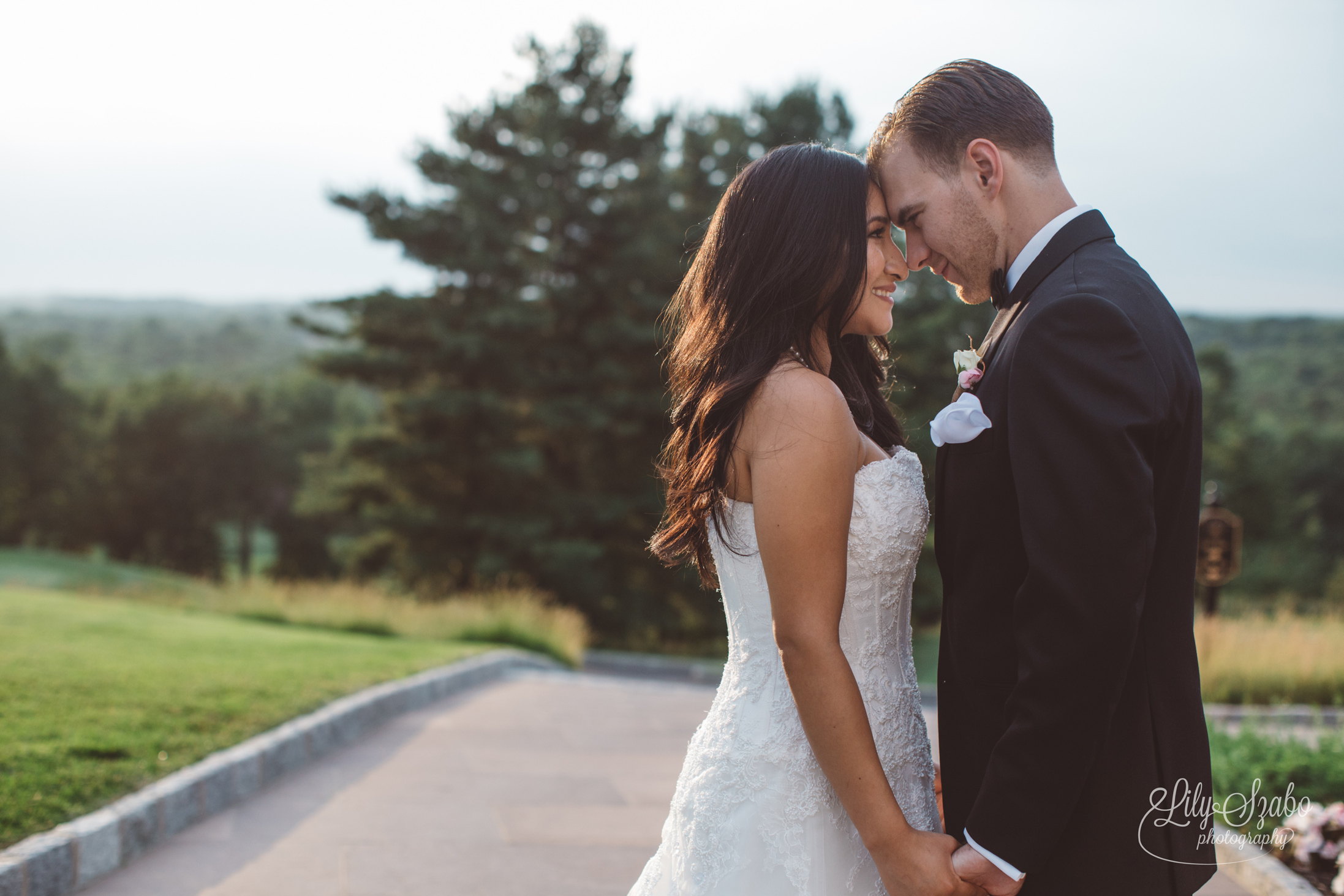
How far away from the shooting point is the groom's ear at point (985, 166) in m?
1.92

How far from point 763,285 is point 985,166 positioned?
0.49 meters

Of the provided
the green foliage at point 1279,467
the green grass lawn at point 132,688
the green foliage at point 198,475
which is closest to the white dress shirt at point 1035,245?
the green grass lawn at point 132,688

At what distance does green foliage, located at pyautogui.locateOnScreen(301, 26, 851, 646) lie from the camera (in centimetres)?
2450

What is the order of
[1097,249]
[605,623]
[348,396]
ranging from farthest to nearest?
1. [348,396]
2. [605,623]
3. [1097,249]

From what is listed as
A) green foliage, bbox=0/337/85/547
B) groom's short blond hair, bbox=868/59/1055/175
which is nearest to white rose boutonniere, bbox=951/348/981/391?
groom's short blond hair, bbox=868/59/1055/175

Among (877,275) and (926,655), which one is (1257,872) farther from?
(926,655)

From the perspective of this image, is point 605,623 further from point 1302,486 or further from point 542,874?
point 1302,486

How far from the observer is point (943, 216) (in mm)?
2016

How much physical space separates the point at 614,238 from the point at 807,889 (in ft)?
81.5

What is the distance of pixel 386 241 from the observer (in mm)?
25000

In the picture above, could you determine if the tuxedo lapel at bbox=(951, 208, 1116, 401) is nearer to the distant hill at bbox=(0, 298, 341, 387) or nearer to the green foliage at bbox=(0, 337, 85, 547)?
the green foliage at bbox=(0, 337, 85, 547)

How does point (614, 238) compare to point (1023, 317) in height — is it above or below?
above

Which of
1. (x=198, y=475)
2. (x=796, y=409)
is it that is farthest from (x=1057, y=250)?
(x=198, y=475)

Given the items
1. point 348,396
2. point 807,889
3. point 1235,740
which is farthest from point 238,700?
point 348,396
